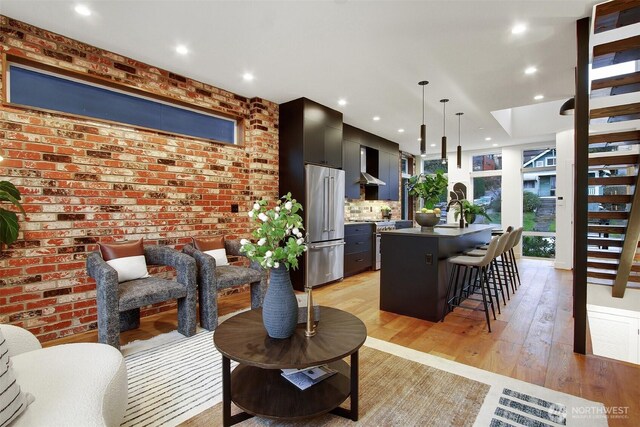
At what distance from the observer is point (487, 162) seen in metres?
8.02

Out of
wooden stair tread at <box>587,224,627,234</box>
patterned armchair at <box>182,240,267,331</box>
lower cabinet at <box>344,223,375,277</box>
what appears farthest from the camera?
lower cabinet at <box>344,223,375,277</box>

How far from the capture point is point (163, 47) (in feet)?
9.71

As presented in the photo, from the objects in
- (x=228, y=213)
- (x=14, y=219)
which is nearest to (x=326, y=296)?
(x=228, y=213)

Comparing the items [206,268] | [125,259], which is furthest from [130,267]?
[206,268]

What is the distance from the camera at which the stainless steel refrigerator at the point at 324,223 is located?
4438 millimetres

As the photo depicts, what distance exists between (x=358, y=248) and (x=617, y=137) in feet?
12.0

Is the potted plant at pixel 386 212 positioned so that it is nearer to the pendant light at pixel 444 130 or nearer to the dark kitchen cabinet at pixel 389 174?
the dark kitchen cabinet at pixel 389 174

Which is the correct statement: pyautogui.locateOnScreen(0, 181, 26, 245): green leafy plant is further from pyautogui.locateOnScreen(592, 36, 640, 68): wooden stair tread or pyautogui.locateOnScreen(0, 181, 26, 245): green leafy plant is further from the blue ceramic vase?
pyautogui.locateOnScreen(592, 36, 640, 68): wooden stair tread

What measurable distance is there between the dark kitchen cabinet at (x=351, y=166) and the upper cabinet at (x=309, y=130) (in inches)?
27.7

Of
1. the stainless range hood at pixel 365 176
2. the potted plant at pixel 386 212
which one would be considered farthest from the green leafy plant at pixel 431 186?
the potted plant at pixel 386 212

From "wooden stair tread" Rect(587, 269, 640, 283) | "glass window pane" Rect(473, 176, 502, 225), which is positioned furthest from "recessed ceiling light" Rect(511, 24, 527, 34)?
"glass window pane" Rect(473, 176, 502, 225)

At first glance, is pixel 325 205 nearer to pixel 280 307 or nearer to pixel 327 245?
pixel 327 245

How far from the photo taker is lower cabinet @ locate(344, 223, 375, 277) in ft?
17.3

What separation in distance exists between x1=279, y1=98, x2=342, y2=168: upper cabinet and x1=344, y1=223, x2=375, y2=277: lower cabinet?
1.24 metres
